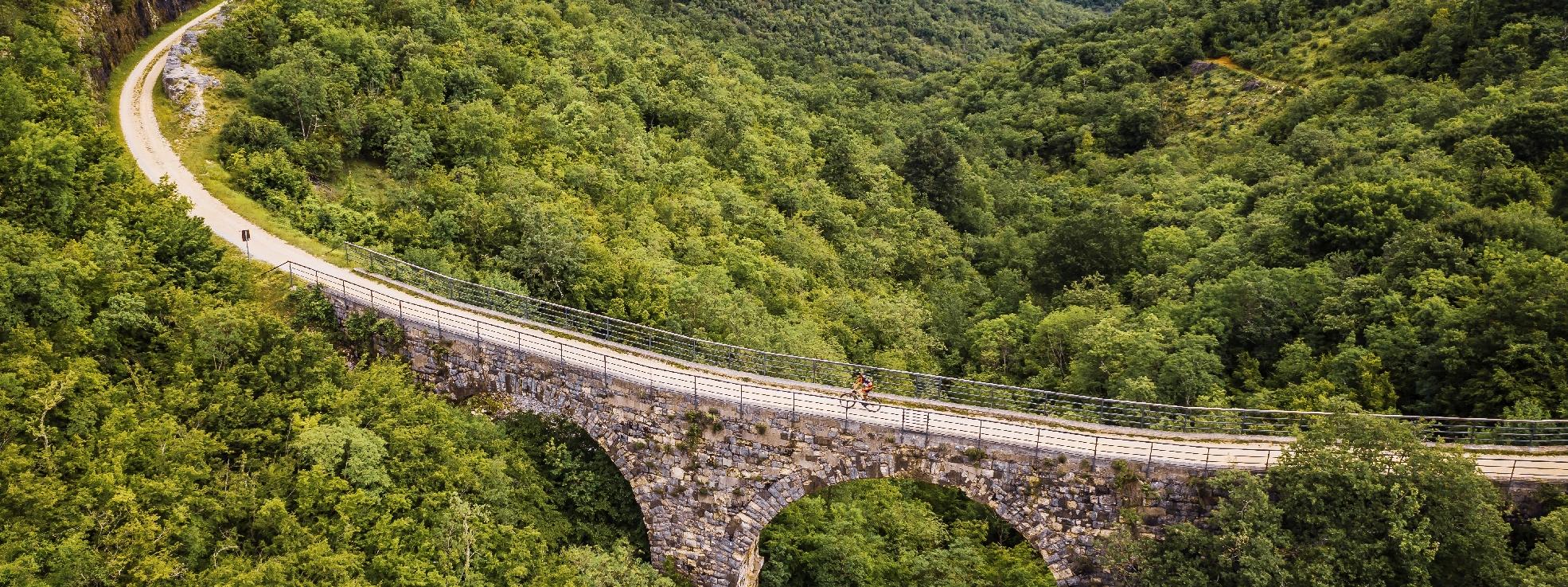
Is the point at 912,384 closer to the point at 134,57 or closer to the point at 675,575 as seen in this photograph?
the point at 675,575

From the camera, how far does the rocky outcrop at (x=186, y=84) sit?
40938mm

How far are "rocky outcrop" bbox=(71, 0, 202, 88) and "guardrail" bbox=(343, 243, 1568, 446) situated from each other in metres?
17.8

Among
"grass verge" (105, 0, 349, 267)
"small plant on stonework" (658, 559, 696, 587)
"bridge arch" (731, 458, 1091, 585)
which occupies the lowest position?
"small plant on stonework" (658, 559, 696, 587)

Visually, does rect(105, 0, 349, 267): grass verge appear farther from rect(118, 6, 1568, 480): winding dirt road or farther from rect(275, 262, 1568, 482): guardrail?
rect(275, 262, 1568, 482): guardrail

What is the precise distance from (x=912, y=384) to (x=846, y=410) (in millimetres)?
4561

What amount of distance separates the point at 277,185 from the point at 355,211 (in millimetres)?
3267

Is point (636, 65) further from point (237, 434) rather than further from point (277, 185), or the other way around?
point (237, 434)

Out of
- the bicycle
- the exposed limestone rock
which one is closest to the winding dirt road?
the bicycle

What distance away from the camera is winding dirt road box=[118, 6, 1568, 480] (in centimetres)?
2530

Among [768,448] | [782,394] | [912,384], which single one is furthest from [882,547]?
[782,394]

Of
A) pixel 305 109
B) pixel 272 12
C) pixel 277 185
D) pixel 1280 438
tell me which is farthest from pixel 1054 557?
pixel 272 12

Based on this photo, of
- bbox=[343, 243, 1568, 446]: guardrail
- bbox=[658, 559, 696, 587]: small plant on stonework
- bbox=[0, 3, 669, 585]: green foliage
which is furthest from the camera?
bbox=[658, 559, 696, 587]: small plant on stonework

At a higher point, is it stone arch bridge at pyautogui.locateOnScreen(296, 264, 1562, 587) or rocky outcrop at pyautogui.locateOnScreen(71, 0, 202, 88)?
rocky outcrop at pyautogui.locateOnScreen(71, 0, 202, 88)

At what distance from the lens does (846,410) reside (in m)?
27.5
